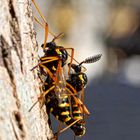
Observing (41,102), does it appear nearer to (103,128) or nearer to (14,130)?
(14,130)

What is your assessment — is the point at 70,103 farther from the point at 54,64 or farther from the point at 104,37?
the point at 104,37

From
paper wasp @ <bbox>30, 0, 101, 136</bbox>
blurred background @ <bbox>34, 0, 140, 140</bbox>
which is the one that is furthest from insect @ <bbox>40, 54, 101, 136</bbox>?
blurred background @ <bbox>34, 0, 140, 140</bbox>

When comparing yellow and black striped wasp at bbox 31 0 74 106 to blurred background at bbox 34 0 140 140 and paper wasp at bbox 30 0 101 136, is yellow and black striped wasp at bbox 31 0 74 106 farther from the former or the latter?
blurred background at bbox 34 0 140 140

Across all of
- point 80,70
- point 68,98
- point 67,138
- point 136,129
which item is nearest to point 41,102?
point 68,98

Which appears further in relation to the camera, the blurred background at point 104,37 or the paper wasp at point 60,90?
the blurred background at point 104,37

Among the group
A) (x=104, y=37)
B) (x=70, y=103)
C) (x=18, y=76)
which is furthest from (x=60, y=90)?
(x=104, y=37)

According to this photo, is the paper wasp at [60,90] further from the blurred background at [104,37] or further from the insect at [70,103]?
the blurred background at [104,37]

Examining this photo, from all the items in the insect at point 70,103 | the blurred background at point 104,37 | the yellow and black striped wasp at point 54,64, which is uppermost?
the yellow and black striped wasp at point 54,64

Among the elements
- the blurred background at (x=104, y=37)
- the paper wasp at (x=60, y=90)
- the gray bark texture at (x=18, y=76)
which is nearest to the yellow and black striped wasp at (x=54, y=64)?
the paper wasp at (x=60, y=90)
